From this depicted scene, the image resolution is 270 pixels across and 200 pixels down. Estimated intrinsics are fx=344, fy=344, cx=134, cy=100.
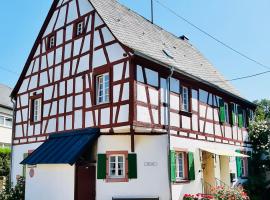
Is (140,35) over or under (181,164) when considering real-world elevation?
over

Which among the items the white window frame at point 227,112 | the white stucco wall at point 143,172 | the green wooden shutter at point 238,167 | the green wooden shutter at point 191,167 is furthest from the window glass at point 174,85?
the green wooden shutter at point 238,167

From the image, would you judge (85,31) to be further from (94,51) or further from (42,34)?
(42,34)

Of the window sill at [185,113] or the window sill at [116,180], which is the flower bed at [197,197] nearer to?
the window sill at [116,180]

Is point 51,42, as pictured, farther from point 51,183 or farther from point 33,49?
point 51,183

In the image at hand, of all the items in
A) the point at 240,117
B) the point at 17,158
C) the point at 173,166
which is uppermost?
the point at 240,117

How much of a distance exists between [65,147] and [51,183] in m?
2.13

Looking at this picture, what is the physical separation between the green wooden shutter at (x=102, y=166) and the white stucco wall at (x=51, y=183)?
1404mm

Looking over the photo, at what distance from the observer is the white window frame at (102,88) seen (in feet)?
49.4

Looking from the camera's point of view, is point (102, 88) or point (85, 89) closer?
point (102, 88)

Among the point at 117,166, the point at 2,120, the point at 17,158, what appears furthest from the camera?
the point at 2,120

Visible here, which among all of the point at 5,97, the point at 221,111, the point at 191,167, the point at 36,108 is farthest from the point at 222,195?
the point at 5,97

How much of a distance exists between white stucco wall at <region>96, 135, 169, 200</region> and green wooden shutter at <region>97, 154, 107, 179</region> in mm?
228

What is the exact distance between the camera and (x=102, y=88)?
1541 cm

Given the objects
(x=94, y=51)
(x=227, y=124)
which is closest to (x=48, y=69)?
(x=94, y=51)
